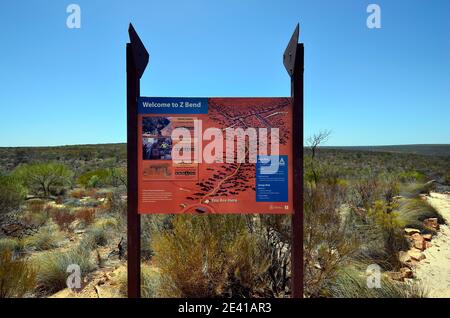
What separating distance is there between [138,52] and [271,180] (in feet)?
6.91

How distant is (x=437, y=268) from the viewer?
4.84 meters

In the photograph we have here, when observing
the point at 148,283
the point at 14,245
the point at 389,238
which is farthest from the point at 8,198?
the point at 389,238

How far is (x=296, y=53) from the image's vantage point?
308 centimetres

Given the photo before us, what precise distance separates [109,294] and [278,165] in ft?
10.1

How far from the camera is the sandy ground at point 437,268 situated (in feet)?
13.6

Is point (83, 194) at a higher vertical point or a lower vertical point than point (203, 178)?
lower

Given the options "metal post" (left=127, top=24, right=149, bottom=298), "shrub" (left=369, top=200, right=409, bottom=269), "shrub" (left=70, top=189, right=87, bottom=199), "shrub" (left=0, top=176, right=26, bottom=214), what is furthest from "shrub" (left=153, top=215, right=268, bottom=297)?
"shrub" (left=70, top=189, right=87, bottom=199)

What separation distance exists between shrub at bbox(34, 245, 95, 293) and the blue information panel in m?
3.51

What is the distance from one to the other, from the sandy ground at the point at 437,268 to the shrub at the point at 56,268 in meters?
5.25

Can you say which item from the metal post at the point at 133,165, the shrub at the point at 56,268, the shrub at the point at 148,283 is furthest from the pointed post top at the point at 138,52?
the shrub at the point at 56,268

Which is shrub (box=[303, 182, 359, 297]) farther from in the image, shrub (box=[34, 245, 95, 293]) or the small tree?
the small tree

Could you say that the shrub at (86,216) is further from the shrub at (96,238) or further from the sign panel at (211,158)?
the sign panel at (211,158)
